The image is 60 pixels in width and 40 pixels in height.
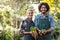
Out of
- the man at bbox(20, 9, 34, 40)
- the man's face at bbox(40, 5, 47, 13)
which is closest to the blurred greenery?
the man at bbox(20, 9, 34, 40)

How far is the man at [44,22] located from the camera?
11.6ft

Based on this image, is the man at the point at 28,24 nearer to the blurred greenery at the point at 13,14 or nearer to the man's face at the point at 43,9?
the man's face at the point at 43,9

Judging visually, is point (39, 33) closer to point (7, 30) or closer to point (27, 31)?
point (27, 31)

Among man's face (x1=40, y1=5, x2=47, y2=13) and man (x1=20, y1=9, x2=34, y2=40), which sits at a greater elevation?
man's face (x1=40, y1=5, x2=47, y2=13)

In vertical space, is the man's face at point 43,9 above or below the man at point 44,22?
above

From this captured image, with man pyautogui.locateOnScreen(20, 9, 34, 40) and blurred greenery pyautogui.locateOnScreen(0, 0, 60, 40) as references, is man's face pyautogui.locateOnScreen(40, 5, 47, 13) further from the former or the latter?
blurred greenery pyautogui.locateOnScreen(0, 0, 60, 40)

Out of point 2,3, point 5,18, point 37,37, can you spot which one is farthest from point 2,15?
point 37,37

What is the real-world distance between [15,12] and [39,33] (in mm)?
1825

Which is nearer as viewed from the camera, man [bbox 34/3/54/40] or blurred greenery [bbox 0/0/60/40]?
man [bbox 34/3/54/40]

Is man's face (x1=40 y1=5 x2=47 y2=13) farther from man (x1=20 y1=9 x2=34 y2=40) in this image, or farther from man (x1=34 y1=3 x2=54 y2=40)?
man (x1=20 y1=9 x2=34 y2=40)

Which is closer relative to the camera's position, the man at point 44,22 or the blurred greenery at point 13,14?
the man at point 44,22

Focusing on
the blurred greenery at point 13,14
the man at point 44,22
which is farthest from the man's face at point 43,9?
the blurred greenery at point 13,14

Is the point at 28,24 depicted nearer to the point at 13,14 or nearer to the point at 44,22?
the point at 44,22

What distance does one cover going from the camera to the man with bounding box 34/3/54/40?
353cm
